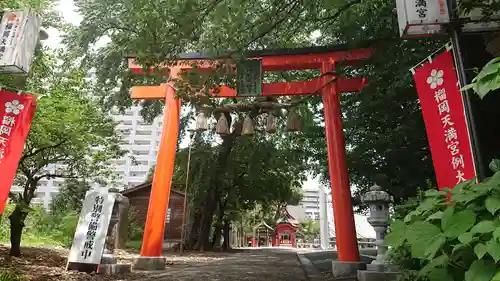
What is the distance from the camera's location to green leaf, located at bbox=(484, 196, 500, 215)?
5.58 ft

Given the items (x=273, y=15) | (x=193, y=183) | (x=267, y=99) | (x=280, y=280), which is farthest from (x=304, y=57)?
(x=193, y=183)

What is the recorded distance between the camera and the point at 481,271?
1582 mm

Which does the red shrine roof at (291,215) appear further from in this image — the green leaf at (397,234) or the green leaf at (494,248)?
the green leaf at (494,248)

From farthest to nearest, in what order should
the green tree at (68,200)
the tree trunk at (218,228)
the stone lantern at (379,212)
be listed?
the tree trunk at (218,228), the green tree at (68,200), the stone lantern at (379,212)

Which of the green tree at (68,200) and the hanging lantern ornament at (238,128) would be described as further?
the green tree at (68,200)

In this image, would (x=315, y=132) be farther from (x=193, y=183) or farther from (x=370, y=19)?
(x=193, y=183)

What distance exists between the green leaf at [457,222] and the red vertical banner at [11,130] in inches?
232

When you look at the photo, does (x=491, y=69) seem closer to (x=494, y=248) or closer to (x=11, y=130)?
(x=494, y=248)

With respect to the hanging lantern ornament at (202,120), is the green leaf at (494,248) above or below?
below

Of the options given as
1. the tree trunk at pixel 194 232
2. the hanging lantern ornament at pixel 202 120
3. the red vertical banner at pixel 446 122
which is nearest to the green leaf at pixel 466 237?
the red vertical banner at pixel 446 122

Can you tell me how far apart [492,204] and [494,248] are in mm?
304

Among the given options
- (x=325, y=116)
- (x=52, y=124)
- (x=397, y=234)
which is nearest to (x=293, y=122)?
(x=325, y=116)

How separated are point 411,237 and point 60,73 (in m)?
8.96

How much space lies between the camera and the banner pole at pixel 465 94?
3.46 metres
